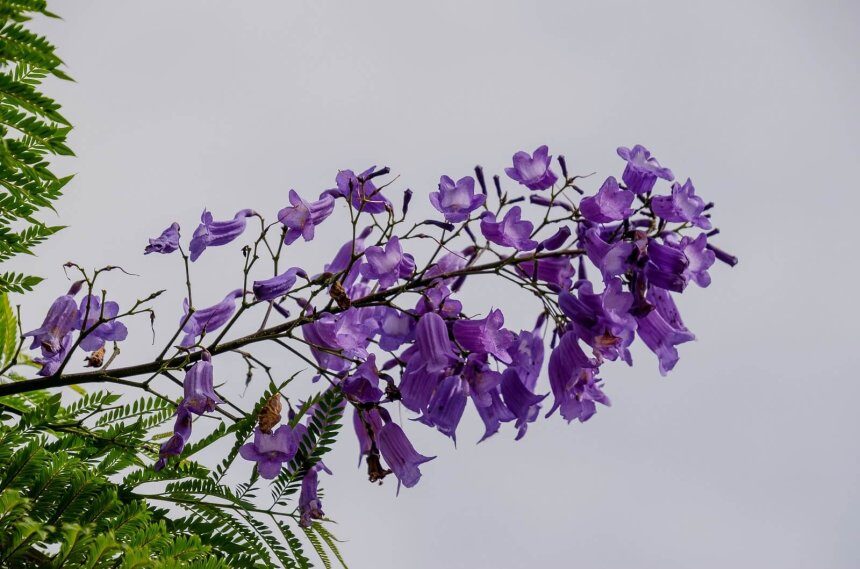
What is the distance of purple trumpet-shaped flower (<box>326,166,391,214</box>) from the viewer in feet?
10.3

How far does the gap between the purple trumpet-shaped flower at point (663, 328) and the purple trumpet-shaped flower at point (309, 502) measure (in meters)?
1.12

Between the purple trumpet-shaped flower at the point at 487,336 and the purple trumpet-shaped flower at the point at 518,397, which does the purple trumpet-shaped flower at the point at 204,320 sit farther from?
the purple trumpet-shaped flower at the point at 518,397

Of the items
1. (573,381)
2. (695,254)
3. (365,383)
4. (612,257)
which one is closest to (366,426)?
(365,383)

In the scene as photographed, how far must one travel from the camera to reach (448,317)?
300cm

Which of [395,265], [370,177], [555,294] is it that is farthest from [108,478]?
[555,294]

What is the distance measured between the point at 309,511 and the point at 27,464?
2.60ft

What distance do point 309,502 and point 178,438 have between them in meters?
0.42

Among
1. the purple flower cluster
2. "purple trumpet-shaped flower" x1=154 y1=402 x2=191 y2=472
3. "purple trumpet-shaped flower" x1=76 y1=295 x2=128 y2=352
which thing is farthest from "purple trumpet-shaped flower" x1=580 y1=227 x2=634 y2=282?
"purple trumpet-shaped flower" x1=76 y1=295 x2=128 y2=352

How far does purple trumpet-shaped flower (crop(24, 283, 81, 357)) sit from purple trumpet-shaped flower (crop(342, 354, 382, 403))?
0.97 meters

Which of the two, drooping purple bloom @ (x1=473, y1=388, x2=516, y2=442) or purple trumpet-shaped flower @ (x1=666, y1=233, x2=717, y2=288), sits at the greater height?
purple trumpet-shaped flower @ (x1=666, y1=233, x2=717, y2=288)

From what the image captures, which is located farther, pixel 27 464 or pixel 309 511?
pixel 309 511

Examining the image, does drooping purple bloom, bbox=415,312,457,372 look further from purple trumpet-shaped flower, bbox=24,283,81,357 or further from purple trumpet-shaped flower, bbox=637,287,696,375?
purple trumpet-shaped flower, bbox=24,283,81,357

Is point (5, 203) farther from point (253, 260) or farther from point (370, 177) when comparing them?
point (370, 177)

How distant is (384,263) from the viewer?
Answer: 2.97m
